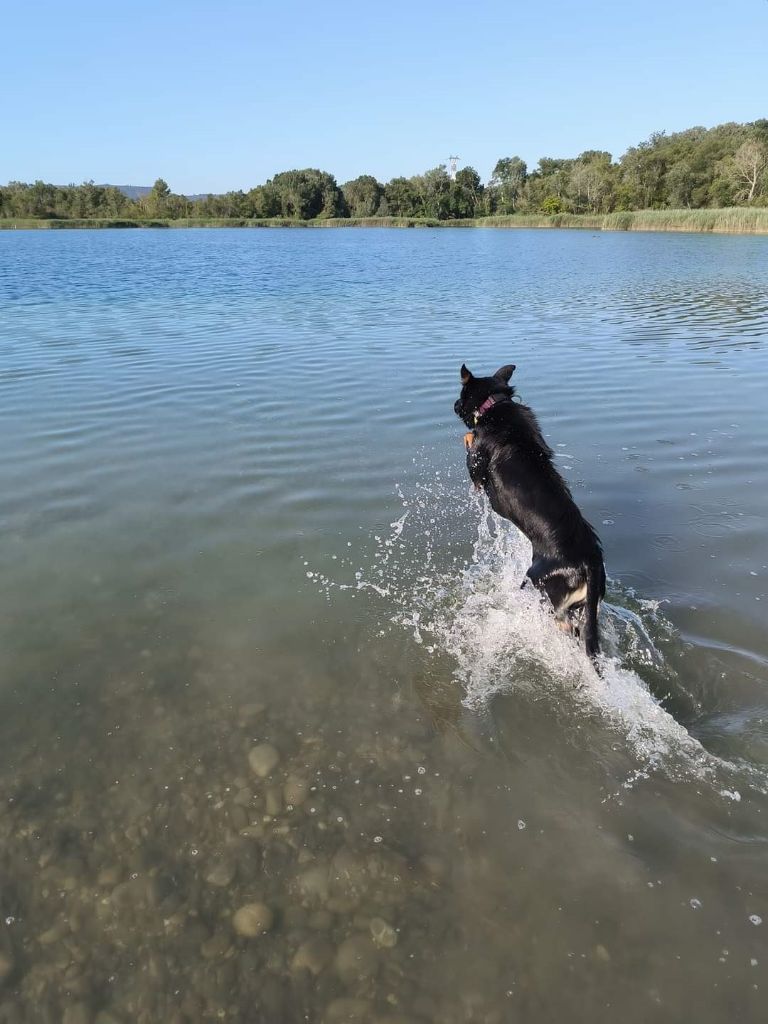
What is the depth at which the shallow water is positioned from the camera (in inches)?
105

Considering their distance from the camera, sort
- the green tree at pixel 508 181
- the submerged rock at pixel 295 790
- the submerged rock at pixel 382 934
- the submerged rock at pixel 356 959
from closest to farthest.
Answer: the submerged rock at pixel 356 959 < the submerged rock at pixel 382 934 < the submerged rock at pixel 295 790 < the green tree at pixel 508 181

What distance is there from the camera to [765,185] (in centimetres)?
7744

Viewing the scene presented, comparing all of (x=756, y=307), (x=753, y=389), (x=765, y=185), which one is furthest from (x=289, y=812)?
(x=765, y=185)

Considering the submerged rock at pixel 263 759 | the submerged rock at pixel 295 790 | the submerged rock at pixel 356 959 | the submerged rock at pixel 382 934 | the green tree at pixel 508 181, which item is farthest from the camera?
the green tree at pixel 508 181

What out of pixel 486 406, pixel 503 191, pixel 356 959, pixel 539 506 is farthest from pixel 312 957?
pixel 503 191

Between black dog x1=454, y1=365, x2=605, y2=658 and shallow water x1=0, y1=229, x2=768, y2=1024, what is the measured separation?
0.45 m

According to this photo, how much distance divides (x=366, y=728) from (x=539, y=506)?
6.43 feet

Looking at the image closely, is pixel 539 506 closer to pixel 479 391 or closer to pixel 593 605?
pixel 593 605

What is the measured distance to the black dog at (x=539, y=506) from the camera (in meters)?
4.25

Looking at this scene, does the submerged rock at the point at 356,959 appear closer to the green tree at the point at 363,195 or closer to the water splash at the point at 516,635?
the water splash at the point at 516,635

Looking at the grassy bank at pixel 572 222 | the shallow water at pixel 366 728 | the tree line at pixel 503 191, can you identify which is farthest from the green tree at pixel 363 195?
the shallow water at pixel 366 728

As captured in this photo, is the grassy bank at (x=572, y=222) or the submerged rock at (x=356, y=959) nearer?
the submerged rock at (x=356, y=959)

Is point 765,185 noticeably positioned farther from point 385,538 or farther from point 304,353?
point 385,538

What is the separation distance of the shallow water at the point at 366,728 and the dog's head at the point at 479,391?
1.19m
